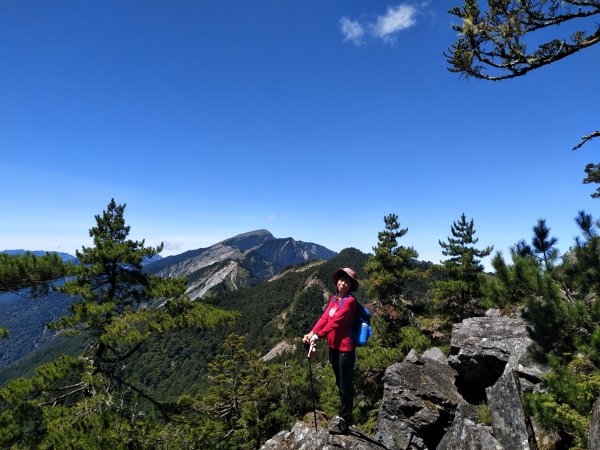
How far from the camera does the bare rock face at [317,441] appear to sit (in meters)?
6.79

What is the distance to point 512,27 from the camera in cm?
464

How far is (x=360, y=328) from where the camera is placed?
6.90 metres

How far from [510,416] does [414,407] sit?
13.4 ft

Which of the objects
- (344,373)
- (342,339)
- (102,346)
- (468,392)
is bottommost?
(468,392)

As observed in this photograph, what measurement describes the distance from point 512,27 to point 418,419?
10838 millimetres

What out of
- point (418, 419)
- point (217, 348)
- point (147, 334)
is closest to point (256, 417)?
point (147, 334)

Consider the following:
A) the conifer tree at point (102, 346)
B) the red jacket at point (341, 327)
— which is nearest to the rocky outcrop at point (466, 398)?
the red jacket at point (341, 327)

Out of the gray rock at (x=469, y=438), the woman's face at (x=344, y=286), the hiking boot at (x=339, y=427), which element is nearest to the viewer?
the hiking boot at (x=339, y=427)

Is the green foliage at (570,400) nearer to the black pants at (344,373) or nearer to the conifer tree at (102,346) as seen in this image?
the black pants at (344,373)

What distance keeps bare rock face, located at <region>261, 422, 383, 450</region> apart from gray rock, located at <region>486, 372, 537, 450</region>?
275cm

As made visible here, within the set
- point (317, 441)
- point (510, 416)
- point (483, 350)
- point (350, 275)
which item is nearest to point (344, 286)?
point (350, 275)

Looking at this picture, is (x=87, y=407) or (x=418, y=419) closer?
(x=418, y=419)

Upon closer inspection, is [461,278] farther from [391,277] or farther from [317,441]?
[317,441]

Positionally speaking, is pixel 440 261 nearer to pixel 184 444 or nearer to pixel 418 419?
pixel 418 419
